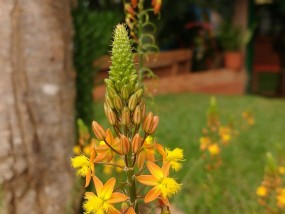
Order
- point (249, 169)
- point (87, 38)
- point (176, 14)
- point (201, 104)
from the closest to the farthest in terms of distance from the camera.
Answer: point (87, 38) → point (249, 169) → point (201, 104) → point (176, 14)

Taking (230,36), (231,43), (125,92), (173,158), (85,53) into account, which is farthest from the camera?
(231,43)

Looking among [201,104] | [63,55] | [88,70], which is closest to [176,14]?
[201,104]

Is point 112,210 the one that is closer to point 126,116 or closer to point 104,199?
point 104,199

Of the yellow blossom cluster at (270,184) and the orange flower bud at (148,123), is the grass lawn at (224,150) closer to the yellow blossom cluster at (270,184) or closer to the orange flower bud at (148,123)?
the yellow blossom cluster at (270,184)

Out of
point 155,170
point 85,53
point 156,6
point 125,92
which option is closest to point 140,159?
point 155,170

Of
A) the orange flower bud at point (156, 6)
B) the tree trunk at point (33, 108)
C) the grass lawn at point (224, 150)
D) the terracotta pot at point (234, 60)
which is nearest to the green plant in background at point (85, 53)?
the grass lawn at point (224, 150)

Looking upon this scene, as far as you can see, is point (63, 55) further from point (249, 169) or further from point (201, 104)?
point (201, 104)
